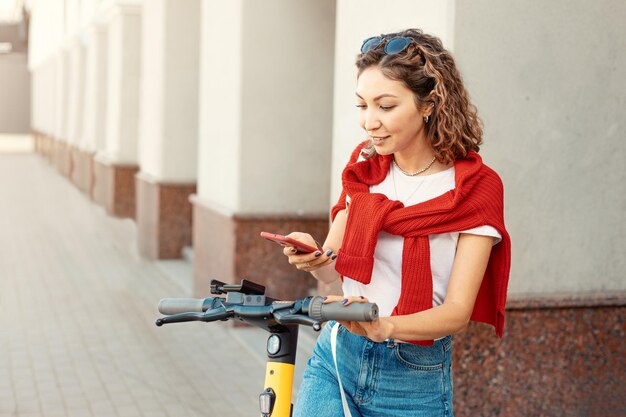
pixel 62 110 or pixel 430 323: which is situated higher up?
pixel 430 323

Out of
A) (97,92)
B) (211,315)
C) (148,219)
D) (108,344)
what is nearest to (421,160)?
(211,315)

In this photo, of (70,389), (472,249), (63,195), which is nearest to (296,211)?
(70,389)

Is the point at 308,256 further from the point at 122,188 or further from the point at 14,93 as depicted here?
the point at 14,93

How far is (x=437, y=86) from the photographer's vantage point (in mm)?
2516

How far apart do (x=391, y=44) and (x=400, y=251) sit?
0.50 meters

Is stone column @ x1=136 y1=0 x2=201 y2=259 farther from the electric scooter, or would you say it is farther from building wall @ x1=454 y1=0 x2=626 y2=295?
the electric scooter

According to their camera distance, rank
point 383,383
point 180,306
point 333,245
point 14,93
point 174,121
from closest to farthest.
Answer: point 180,306, point 383,383, point 333,245, point 174,121, point 14,93

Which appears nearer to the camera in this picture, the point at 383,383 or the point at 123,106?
the point at 383,383

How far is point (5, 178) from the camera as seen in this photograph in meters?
26.4

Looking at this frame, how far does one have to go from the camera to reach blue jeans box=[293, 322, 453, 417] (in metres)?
2.60

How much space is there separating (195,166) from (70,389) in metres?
5.54

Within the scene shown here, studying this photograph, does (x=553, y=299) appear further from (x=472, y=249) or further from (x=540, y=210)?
(x=472, y=249)

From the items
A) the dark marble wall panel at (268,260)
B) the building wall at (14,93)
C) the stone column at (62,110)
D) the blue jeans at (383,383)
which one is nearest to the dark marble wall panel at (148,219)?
the dark marble wall panel at (268,260)

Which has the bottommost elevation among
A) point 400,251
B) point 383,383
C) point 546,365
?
point 546,365
